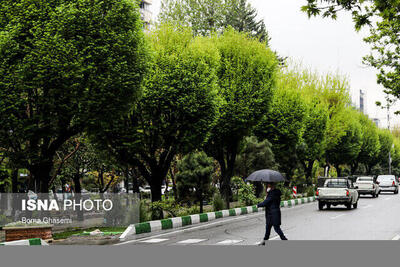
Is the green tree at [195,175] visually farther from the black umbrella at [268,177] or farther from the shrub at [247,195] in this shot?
the black umbrella at [268,177]

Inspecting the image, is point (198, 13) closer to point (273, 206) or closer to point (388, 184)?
point (388, 184)

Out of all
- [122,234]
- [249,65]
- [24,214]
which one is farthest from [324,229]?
[249,65]

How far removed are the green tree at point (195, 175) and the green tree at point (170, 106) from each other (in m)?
0.57

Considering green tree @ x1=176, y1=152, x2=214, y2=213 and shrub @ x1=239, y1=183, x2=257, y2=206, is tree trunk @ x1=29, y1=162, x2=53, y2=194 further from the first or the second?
shrub @ x1=239, y1=183, x2=257, y2=206

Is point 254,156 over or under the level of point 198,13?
under

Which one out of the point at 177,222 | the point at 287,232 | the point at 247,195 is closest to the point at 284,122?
the point at 247,195

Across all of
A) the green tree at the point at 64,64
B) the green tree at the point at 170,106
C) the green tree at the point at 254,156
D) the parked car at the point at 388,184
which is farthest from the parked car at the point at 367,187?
the green tree at the point at 64,64

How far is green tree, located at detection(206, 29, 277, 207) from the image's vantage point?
2656 centimetres

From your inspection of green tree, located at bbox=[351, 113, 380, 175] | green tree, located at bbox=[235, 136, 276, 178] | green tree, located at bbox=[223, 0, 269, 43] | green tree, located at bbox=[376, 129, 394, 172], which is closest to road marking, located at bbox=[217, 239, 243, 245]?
green tree, located at bbox=[235, 136, 276, 178]

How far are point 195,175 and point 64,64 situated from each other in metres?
9.37

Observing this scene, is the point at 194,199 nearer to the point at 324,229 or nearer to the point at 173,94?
the point at 173,94

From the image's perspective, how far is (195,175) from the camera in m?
22.0

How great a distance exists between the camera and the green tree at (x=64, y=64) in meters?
14.7

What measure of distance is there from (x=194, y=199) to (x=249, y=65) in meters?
9.05
